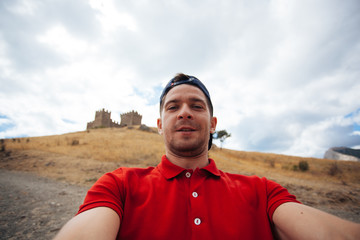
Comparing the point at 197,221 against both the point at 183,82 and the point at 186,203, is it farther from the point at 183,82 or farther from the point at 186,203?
the point at 183,82

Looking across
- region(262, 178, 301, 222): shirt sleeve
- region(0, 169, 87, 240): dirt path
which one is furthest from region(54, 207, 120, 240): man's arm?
region(0, 169, 87, 240): dirt path

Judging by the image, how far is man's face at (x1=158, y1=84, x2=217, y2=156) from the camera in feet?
6.35

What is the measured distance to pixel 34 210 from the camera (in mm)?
4113

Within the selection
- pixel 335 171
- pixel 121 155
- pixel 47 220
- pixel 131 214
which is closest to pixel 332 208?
pixel 131 214

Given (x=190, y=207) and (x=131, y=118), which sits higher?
(x=131, y=118)

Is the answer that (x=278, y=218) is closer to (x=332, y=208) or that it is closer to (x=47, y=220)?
(x=47, y=220)

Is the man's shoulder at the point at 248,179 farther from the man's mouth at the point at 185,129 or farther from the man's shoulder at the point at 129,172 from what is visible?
the man's shoulder at the point at 129,172

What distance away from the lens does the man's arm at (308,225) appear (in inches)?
42.8

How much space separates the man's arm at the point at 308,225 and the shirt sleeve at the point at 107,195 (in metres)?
1.43

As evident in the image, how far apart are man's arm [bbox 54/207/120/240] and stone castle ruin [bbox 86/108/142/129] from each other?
1809 inches

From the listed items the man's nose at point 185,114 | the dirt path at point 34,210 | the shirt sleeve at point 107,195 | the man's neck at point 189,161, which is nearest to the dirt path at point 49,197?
the dirt path at point 34,210

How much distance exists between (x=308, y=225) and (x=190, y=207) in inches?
37.4

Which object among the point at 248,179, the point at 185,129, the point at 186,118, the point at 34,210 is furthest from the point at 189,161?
the point at 34,210

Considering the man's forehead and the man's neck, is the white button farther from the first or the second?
the man's forehead
